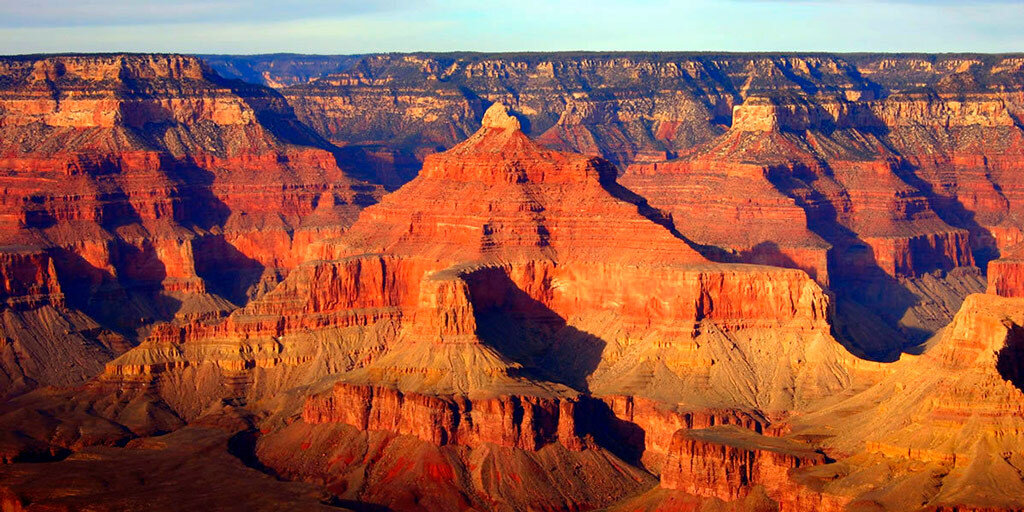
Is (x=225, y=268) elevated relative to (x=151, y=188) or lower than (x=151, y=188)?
lower

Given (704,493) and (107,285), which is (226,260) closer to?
(107,285)

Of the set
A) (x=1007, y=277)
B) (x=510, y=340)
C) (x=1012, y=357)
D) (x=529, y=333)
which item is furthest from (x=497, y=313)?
(x=1007, y=277)

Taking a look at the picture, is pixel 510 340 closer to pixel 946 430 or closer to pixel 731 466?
pixel 731 466

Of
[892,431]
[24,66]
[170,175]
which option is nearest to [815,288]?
[892,431]

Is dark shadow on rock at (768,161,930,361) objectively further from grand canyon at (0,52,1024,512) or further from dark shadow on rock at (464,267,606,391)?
dark shadow on rock at (464,267,606,391)

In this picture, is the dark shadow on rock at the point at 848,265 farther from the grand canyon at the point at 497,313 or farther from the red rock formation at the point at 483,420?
the red rock formation at the point at 483,420

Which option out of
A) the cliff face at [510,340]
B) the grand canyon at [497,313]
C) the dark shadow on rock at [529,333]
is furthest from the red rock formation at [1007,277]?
the dark shadow on rock at [529,333]
